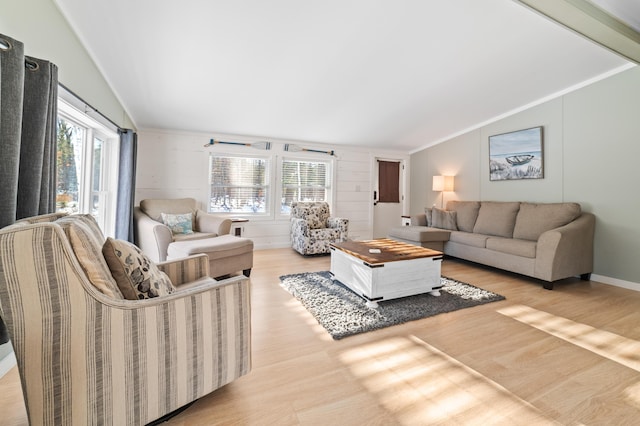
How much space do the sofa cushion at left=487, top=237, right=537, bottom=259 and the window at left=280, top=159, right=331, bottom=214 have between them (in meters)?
3.04

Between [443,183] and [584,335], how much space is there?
345 centimetres

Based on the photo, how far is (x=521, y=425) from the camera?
1.21 meters

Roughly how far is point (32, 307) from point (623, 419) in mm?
2412

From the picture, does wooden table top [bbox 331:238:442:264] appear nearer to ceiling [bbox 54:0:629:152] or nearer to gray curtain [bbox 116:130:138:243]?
ceiling [bbox 54:0:629:152]

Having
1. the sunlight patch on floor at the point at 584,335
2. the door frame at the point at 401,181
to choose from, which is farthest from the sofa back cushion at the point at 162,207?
the sunlight patch on floor at the point at 584,335

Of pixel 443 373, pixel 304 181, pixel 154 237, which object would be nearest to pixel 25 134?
pixel 154 237

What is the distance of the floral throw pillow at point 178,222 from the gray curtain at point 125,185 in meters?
0.40

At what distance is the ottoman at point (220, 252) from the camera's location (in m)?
2.77

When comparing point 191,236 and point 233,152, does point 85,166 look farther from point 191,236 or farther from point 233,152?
point 233,152

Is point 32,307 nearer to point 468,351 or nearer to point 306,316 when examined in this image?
point 306,316

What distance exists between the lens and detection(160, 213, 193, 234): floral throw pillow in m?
3.61

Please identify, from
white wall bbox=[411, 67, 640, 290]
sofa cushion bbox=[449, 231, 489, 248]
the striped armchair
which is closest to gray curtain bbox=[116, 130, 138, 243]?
the striped armchair

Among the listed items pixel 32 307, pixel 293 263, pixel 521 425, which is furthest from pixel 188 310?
pixel 293 263

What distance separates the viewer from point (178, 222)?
3.64m
